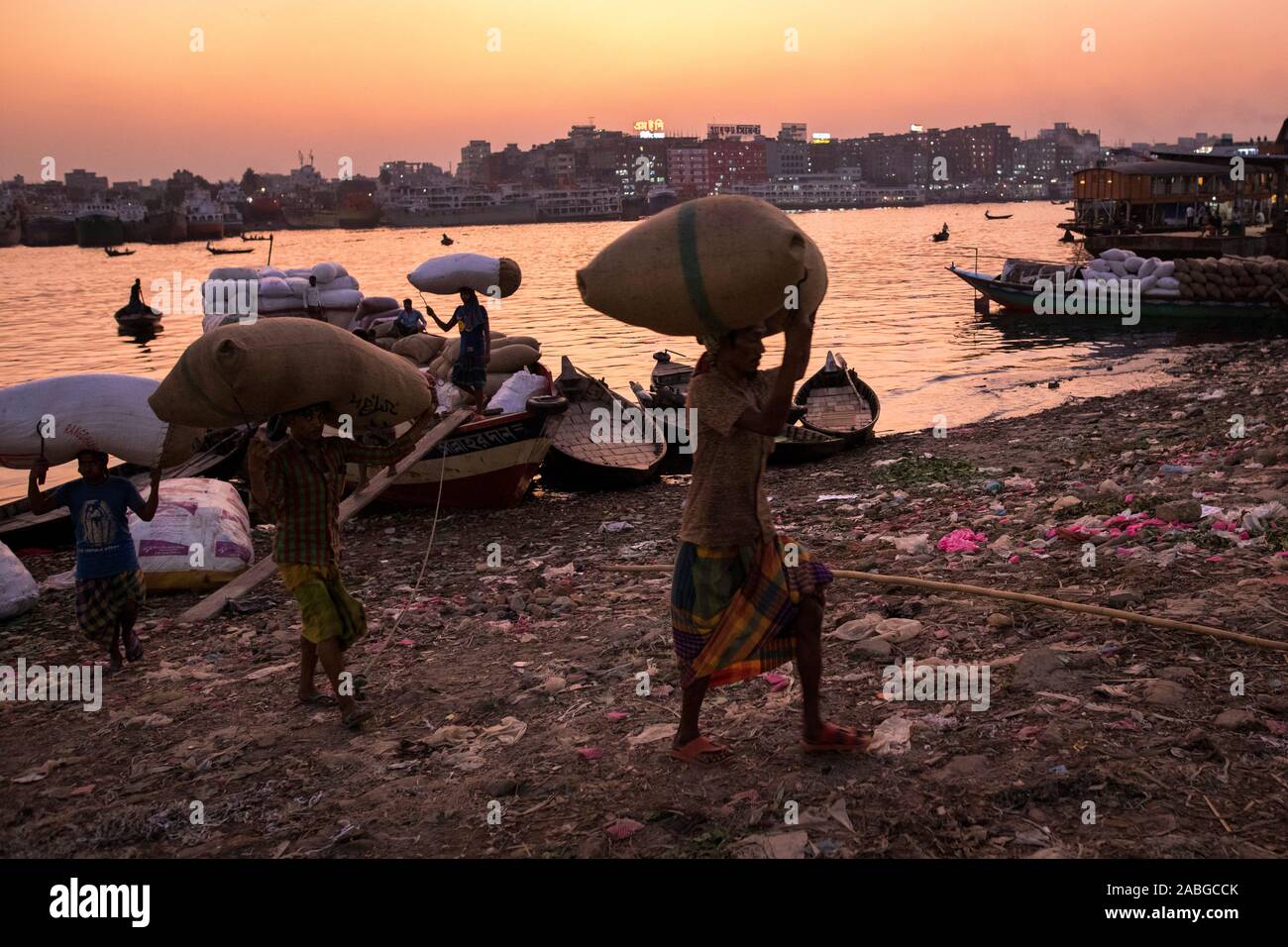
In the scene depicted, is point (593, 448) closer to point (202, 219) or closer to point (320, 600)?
point (320, 600)

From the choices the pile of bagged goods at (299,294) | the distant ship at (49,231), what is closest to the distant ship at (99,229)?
the distant ship at (49,231)

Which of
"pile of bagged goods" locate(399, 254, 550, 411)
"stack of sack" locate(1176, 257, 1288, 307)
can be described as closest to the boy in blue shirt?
"pile of bagged goods" locate(399, 254, 550, 411)

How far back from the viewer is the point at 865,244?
7975 cm

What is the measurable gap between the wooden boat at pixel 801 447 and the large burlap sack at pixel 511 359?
3500mm

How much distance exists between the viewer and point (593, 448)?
11523 millimetres

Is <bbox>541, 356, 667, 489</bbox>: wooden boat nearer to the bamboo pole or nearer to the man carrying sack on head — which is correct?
the bamboo pole

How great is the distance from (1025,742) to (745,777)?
1.05m

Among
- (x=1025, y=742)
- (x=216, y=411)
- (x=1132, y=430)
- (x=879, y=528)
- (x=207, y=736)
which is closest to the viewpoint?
(x=1025, y=742)

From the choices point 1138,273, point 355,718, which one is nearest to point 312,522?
point 355,718

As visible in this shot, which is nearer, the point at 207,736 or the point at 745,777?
the point at 745,777

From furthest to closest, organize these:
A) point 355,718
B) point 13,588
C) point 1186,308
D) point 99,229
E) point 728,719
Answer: point 99,229
point 1186,308
point 13,588
point 355,718
point 728,719

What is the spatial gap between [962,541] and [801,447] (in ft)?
16.9
